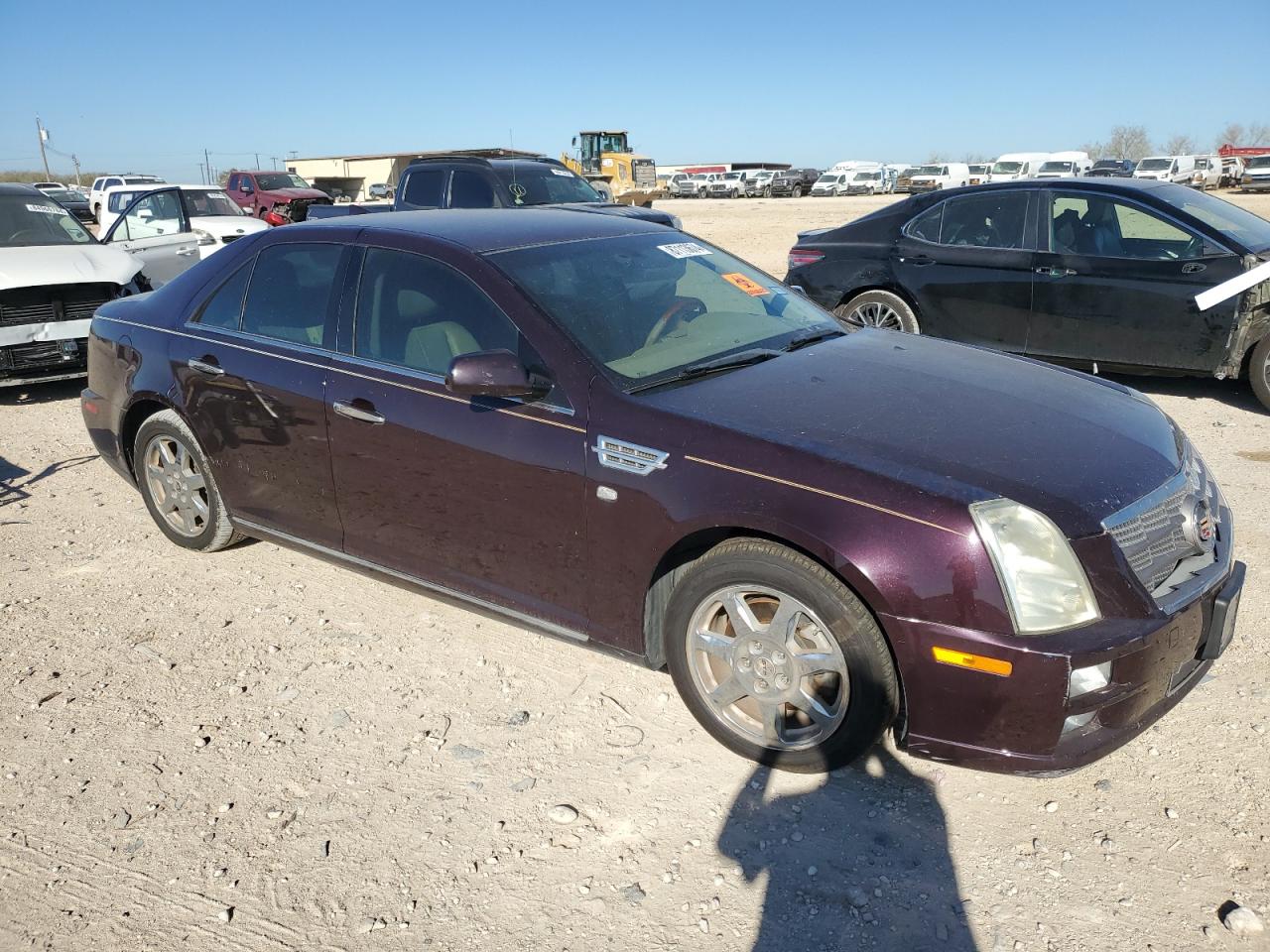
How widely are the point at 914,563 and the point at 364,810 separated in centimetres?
179

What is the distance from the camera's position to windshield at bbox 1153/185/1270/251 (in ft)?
21.2

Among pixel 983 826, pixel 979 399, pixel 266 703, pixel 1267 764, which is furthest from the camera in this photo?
pixel 266 703

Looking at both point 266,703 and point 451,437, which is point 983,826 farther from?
point 266,703

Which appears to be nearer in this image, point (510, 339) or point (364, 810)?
point (364, 810)

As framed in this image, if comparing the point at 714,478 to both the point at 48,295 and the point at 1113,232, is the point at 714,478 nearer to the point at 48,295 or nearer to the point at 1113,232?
the point at 1113,232

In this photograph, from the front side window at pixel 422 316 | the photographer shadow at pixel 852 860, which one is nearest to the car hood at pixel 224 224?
the front side window at pixel 422 316

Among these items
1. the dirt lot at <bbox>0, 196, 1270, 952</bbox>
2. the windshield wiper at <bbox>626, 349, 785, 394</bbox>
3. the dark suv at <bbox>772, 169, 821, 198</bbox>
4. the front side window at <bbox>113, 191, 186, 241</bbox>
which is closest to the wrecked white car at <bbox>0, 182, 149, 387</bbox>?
the dirt lot at <bbox>0, 196, 1270, 952</bbox>

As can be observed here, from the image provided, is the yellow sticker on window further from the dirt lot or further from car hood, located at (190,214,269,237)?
car hood, located at (190,214,269,237)

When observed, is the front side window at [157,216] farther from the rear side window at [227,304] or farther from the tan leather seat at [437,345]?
the tan leather seat at [437,345]

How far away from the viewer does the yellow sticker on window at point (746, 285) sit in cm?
407

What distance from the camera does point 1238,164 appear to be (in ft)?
147

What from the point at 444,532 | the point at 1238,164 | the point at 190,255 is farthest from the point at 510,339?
the point at 1238,164

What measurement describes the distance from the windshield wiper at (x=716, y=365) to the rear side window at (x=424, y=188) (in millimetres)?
9500

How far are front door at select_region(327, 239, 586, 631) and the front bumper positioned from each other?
118 cm
